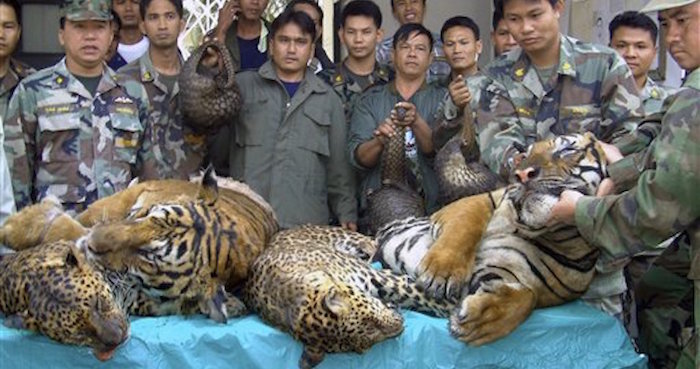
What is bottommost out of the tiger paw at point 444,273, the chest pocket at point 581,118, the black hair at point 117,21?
the tiger paw at point 444,273

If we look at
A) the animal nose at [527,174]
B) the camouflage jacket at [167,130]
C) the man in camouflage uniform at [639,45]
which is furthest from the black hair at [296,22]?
the animal nose at [527,174]

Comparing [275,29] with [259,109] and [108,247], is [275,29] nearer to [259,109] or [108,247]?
[259,109]

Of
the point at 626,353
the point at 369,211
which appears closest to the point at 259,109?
the point at 369,211

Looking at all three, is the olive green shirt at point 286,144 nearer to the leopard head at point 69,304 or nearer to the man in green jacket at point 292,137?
the man in green jacket at point 292,137

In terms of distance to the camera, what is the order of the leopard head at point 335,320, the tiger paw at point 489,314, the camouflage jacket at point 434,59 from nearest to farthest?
the leopard head at point 335,320 → the tiger paw at point 489,314 → the camouflage jacket at point 434,59

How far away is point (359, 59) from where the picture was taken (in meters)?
5.38

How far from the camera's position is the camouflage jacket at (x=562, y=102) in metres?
3.90

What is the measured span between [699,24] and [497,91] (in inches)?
50.6

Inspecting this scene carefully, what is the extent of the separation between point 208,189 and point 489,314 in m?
1.04

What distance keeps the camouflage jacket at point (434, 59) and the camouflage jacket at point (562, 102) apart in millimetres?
1269

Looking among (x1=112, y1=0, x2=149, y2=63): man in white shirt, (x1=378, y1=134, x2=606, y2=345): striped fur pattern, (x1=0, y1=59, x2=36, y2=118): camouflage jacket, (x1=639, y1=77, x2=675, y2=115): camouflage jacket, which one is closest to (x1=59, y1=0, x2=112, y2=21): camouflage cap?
(x1=0, y1=59, x2=36, y2=118): camouflage jacket

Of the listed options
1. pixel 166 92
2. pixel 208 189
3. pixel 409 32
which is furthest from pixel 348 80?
pixel 208 189

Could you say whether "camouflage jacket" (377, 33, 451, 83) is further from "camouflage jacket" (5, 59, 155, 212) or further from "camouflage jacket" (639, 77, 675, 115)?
"camouflage jacket" (5, 59, 155, 212)

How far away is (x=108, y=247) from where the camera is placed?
287 cm
